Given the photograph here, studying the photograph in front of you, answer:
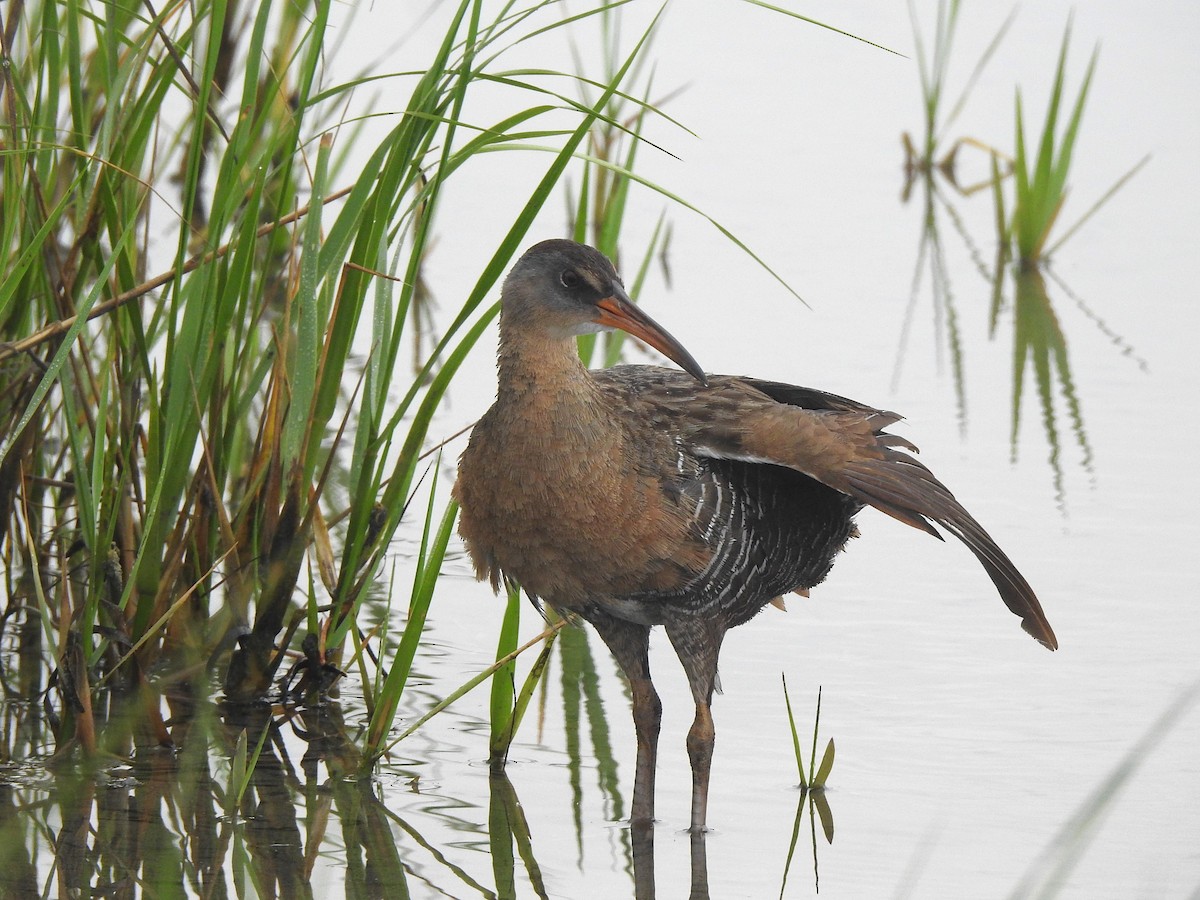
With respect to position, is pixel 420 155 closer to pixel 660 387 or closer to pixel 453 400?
pixel 660 387

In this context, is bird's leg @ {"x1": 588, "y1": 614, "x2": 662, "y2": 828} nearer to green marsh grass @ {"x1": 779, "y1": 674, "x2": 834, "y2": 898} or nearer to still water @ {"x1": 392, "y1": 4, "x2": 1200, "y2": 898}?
still water @ {"x1": 392, "y1": 4, "x2": 1200, "y2": 898}

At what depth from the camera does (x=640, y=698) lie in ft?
13.0

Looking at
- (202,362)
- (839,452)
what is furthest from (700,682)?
(202,362)

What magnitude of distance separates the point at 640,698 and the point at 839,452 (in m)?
0.73

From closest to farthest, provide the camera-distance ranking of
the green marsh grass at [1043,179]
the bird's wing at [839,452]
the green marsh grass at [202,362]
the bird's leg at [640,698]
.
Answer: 1. the green marsh grass at [202,362]
2. the bird's wing at [839,452]
3. the bird's leg at [640,698]
4. the green marsh grass at [1043,179]

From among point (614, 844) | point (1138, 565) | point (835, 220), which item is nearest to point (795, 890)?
point (614, 844)

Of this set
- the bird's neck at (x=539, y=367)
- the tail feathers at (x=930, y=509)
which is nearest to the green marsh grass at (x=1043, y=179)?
the tail feathers at (x=930, y=509)

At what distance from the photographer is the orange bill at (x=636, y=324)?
3770 millimetres

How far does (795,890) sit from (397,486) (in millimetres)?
1156

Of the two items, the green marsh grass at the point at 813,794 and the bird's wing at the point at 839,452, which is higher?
the bird's wing at the point at 839,452

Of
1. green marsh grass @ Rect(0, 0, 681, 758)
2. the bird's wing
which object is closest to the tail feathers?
the bird's wing

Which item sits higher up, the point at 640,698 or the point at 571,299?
the point at 571,299

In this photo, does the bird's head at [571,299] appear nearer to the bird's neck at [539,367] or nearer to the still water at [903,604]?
the bird's neck at [539,367]

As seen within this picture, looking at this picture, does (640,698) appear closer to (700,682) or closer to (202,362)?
(700,682)
